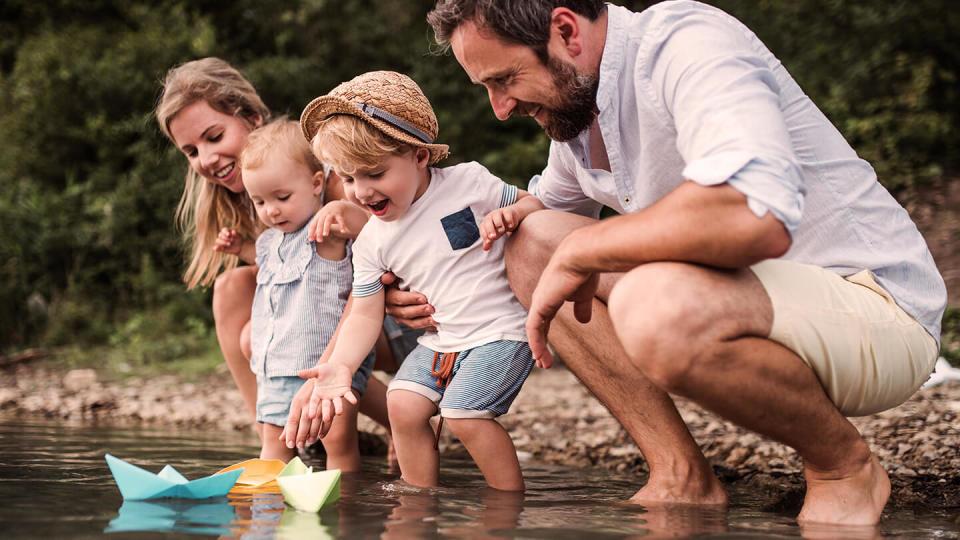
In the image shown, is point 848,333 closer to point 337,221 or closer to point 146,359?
point 337,221

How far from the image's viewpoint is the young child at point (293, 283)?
11.8 ft

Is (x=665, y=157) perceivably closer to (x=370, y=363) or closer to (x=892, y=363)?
(x=892, y=363)

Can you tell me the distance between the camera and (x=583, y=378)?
314 centimetres

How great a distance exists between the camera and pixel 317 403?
9.69 ft

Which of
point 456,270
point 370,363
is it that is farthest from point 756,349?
point 370,363

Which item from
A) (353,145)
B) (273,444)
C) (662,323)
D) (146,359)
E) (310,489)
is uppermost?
(353,145)

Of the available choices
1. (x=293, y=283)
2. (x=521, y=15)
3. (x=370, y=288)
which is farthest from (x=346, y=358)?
(x=521, y=15)

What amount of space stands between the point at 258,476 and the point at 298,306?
78 cm

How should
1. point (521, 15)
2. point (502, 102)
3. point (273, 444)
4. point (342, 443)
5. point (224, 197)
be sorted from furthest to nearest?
point (224, 197), point (273, 444), point (342, 443), point (502, 102), point (521, 15)

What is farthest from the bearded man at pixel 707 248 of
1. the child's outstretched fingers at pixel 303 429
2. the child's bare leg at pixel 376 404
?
the child's bare leg at pixel 376 404

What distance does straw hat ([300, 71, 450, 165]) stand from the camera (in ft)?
10.2

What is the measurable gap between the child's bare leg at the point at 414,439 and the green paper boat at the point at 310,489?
54 centimetres

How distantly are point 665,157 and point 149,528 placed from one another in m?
1.52

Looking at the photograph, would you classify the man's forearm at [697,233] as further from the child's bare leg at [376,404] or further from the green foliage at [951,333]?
the green foliage at [951,333]
